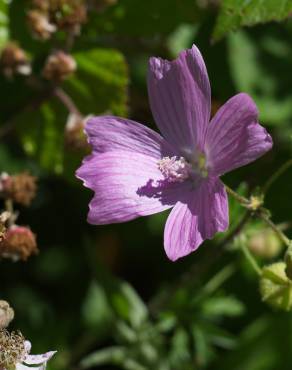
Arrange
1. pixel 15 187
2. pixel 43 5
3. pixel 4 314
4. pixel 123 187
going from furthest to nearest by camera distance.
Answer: pixel 43 5 → pixel 15 187 → pixel 123 187 → pixel 4 314

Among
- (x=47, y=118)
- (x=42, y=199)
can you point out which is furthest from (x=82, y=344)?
(x=47, y=118)

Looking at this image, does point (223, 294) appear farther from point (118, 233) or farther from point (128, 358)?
point (118, 233)

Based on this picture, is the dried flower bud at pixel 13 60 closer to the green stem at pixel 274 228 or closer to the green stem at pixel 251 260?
the green stem at pixel 251 260

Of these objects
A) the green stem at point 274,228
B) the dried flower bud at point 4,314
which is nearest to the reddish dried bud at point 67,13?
the green stem at point 274,228

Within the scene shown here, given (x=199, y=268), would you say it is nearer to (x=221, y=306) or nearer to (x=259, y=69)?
(x=221, y=306)

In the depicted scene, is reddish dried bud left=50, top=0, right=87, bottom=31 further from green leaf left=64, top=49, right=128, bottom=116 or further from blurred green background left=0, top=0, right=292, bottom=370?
green leaf left=64, top=49, right=128, bottom=116

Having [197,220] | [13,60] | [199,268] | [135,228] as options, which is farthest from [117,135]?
[135,228]

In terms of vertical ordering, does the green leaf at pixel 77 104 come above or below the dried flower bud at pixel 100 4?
below
